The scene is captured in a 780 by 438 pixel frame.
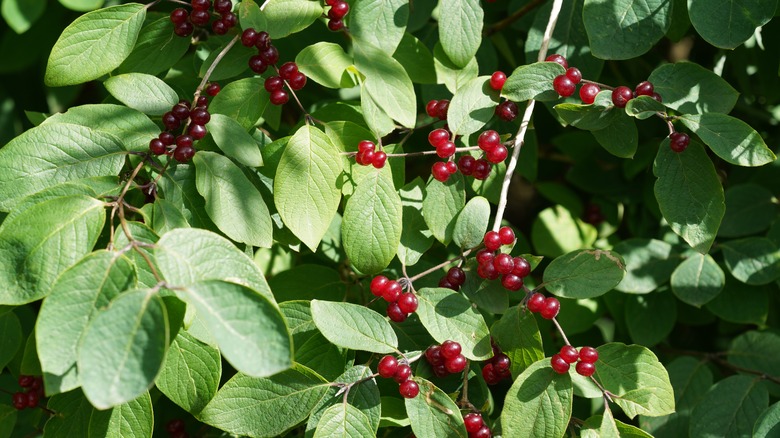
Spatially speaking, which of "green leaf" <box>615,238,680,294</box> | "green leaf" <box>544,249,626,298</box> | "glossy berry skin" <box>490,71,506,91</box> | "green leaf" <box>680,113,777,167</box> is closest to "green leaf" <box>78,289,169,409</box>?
"green leaf" <box>544,249,626,298</box>

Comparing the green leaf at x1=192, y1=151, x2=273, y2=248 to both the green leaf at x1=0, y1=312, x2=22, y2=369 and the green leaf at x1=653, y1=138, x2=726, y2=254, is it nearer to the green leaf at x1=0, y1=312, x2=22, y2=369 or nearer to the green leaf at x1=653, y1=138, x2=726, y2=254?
the green leaf at x1=0, y1=312, x2=22, y2=369

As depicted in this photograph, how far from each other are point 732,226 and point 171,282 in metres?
1.29

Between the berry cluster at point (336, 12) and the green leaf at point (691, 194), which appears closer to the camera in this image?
the green leaf at point (691, 194)

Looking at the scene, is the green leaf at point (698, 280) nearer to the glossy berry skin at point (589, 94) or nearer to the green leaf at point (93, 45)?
the glossy berry skin at point (589, 94)

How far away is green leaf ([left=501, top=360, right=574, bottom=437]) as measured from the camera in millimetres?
1075

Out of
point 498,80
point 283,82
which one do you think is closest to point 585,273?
point 498,80

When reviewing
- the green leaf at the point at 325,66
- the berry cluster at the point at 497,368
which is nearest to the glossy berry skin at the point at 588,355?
the berry cluster at the point at 497,368

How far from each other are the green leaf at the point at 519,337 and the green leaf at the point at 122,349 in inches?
22.2

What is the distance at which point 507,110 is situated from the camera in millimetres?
1356

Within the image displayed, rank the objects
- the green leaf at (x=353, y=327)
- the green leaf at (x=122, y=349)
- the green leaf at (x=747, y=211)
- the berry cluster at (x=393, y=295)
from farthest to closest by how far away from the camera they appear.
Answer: the green leaf at (x=747, y=211), the berry cluster at (x=393, y=295), the green leaf at (x=353, y=327), the green leaf at (x=122, y=349)

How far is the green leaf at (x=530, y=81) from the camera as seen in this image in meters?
1.27

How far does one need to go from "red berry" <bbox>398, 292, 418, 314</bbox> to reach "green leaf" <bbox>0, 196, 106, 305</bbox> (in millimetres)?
468

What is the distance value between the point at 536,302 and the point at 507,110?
388 mm

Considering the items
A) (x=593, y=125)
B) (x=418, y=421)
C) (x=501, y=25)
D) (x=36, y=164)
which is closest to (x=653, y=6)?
(x=593, y=125)
